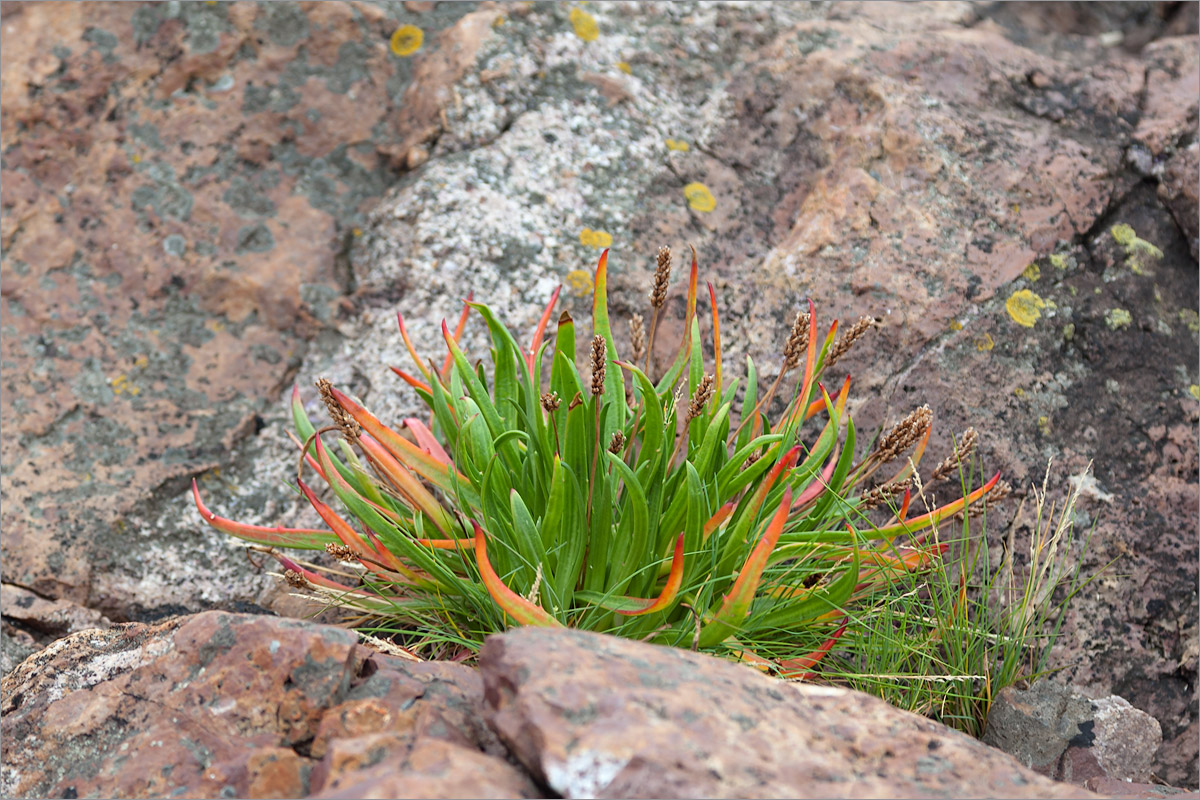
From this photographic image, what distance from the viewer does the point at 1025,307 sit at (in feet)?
9.10

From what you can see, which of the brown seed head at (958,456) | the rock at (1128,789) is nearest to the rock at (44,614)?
the brown seed head at (958,456)

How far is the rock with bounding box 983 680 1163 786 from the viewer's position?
6.48 ft

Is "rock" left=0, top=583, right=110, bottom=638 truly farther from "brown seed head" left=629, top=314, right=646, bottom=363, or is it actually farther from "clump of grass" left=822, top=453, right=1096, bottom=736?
"clump of grass" left=822, top=453, right=1096, bottom=736

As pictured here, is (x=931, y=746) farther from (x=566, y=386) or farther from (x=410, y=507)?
(x=410, y=507)

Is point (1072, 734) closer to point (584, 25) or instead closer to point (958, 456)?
point (958, 456)

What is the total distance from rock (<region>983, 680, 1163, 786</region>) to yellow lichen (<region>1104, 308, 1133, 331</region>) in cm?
121

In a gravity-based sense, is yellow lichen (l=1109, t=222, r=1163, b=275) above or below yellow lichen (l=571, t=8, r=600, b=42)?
below

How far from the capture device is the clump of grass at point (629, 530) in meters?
2.02

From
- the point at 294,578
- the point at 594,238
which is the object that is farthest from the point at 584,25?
the point at 294,578

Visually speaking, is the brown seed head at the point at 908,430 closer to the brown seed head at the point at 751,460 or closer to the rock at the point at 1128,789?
the brown seed head at the point at 751,460

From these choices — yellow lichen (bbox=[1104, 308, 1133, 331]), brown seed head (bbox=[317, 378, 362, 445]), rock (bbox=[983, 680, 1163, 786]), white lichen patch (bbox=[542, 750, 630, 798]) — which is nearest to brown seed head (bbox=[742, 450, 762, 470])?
rock (bbox=[983, 680, 1163, 786])

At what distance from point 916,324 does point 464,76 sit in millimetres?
1714

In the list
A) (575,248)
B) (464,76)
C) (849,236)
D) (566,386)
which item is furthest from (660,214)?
(566,386)

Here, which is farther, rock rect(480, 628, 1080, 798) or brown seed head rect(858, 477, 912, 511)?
brown seed head rect(858, 477, 912, 511)
